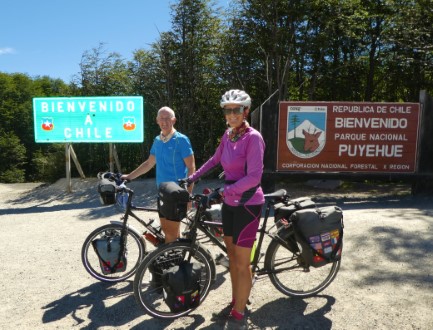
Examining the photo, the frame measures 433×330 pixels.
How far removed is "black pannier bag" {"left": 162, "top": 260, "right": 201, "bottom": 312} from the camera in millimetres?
3127

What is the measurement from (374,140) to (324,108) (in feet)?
4.33

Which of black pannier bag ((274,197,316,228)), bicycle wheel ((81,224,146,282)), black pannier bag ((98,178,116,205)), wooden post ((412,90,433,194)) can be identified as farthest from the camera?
wooden post ((412,90,433,194))

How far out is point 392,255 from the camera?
469 centimetres

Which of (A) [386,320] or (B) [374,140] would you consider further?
(B) [374,140]

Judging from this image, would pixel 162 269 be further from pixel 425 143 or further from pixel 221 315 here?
pixel 425 143

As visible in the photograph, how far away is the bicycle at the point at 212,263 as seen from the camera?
318 cm

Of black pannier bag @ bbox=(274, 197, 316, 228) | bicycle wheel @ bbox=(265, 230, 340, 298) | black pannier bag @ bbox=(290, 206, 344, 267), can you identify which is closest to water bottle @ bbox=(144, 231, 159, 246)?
bicycle wheel @ bbox=(265, 230, 340, 298)

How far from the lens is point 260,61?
1335 centimetres

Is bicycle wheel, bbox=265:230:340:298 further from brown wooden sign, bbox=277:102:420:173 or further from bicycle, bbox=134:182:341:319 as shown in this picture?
brown wooden sign, bbox=277:102:420:173

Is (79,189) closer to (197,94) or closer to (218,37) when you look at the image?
(197,94)

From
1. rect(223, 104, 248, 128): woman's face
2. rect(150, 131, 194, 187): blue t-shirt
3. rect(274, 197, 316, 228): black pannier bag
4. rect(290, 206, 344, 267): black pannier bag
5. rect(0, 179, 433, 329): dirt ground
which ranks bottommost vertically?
rect(0, 179, 433, 329): dirt ground

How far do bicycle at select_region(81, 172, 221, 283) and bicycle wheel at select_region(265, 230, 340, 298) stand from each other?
81 cm

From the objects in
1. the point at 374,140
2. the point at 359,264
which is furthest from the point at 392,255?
the point at 374,140

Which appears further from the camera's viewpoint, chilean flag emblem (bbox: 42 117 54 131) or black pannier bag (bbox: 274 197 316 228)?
chilean flag emblem (bbox: 42 117 54 131)
